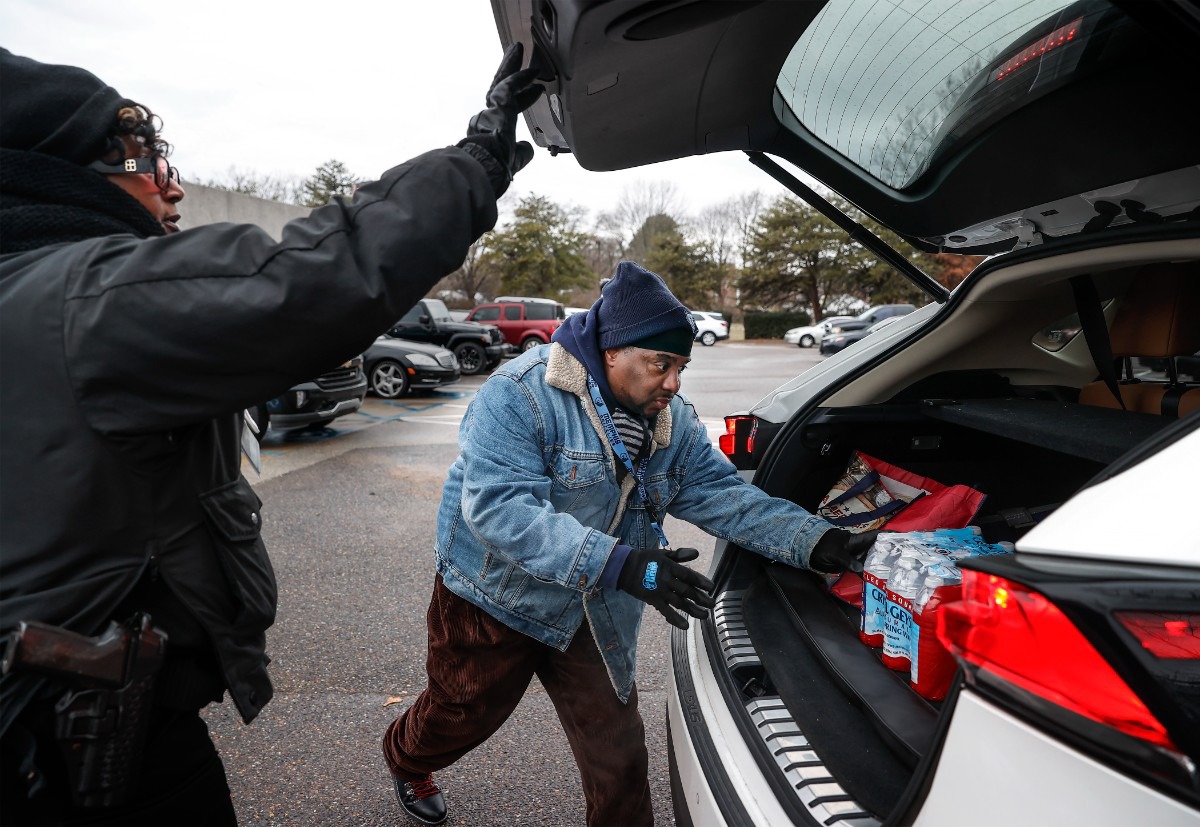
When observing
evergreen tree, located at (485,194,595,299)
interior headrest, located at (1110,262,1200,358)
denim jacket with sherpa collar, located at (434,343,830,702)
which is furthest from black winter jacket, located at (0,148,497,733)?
evergreen tree, located at (485,194,595,299)

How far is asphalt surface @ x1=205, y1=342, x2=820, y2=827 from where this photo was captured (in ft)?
7.65

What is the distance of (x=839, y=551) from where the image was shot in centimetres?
197

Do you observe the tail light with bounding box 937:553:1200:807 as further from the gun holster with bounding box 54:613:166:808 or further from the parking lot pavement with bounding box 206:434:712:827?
the parking lot pavement with bounding box 206:434:712:827

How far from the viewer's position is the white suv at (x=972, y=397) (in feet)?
2.80

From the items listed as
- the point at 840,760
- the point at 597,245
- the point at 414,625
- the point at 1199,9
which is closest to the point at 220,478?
the point at 840,760

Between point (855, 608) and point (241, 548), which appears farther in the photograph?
point (855, 608)

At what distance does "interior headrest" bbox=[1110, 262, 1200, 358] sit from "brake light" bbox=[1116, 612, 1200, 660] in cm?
169

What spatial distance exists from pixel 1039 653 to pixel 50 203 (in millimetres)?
1530

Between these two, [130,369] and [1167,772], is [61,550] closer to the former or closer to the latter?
[130,369]

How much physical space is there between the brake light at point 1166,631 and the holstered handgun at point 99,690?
134cm

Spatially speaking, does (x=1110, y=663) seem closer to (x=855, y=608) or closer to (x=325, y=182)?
(x=855, y=608)

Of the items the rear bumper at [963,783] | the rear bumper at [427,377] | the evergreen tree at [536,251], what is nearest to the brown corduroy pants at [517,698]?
the rear bumper at [963,783]

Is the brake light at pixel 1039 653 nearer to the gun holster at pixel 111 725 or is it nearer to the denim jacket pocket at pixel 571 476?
the denim jacket pocket at pixel 571 476

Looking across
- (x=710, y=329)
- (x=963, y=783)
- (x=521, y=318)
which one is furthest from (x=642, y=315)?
(x=710, y=329)
